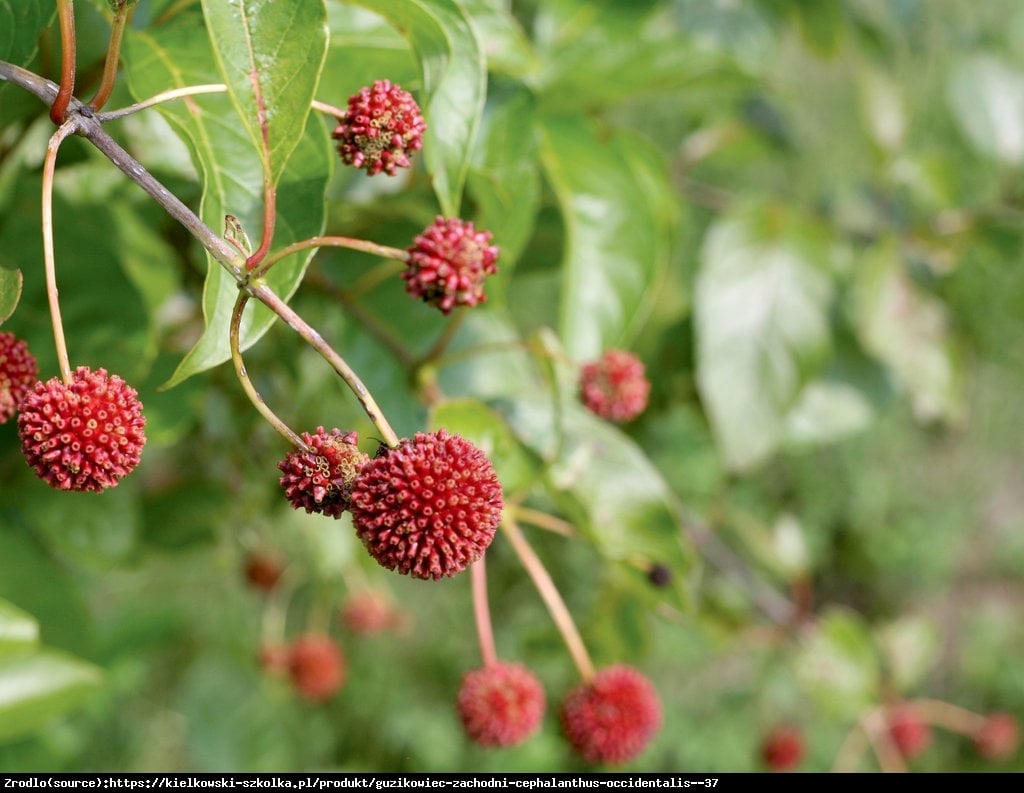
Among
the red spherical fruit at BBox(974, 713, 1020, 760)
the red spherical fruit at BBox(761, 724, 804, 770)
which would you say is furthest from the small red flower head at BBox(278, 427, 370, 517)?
the red spherical fruit at BBox(974, 713, 1020, 760)

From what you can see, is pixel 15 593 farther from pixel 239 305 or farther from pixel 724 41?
pixel 724 41

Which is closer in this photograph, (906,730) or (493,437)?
(493,437)

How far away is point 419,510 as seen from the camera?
52 centimetres

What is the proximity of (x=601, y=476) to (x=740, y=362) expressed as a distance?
362 mm

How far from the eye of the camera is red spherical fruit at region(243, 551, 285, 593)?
5.98ft

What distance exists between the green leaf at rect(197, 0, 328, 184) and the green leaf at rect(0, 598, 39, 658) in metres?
0.41

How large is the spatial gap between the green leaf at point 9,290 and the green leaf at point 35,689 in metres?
0.34

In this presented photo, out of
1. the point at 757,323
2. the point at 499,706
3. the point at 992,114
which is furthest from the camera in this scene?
the point at 992,114

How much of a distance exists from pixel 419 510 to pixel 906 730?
1419 mm

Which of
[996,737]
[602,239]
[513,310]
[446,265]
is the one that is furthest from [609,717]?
[513,310]

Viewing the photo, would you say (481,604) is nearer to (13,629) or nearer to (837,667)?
(13,629)

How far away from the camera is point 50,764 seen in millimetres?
1423

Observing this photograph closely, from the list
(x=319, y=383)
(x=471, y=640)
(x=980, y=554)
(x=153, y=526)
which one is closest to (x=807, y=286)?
(x=319, y=383)

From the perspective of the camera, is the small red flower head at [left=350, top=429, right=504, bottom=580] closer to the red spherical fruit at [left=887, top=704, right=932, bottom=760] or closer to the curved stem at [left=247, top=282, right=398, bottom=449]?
the curved stem at [left=247, top=282, right=398, bottom=449]
